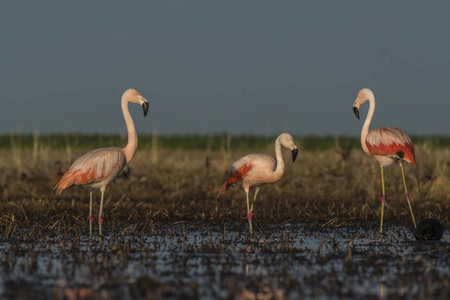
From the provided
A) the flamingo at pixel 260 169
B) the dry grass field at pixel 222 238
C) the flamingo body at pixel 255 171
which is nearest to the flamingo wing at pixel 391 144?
the dry grass field at pixel 222 238

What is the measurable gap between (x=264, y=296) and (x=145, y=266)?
181 centimetres

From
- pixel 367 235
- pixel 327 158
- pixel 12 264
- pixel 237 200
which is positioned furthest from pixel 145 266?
pixel 327 158

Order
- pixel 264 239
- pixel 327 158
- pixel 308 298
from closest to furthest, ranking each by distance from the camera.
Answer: pixel 308 298 → pixel 264 239 → pixel 327 158

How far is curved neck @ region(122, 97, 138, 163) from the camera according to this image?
34.0ft

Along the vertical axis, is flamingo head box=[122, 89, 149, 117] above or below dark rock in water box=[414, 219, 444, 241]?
above

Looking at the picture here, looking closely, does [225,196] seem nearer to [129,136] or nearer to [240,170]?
[240,170]

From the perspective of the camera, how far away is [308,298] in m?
5.35

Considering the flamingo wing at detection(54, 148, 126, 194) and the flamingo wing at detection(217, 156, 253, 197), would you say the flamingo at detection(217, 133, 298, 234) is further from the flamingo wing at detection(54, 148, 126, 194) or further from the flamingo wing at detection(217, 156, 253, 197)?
the flamingo wing at detection(54, 148, 126, 194)

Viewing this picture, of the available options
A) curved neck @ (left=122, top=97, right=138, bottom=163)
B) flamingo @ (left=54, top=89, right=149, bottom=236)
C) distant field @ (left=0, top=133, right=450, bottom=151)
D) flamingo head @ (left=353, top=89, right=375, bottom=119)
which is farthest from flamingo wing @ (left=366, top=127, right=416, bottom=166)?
distant field @ (left=0, top=133, right=450, bottom=151)

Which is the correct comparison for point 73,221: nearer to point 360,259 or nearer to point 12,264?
point 12,264

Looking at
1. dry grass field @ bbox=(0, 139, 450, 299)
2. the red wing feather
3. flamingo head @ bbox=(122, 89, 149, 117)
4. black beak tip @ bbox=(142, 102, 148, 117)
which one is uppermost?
flamingo head @ bbox=(122, 89, 149, 117)

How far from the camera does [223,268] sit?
664cm

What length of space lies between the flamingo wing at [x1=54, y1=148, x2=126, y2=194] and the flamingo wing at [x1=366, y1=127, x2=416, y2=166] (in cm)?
422

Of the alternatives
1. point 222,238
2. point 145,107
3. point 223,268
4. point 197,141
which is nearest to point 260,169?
Result: point 222,238
